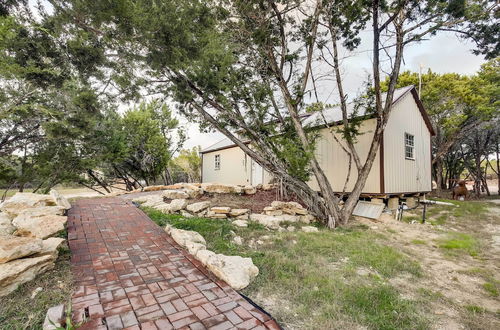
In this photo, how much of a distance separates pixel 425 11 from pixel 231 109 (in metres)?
4.98

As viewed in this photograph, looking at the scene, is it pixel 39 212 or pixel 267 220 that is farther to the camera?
pixel 267 220

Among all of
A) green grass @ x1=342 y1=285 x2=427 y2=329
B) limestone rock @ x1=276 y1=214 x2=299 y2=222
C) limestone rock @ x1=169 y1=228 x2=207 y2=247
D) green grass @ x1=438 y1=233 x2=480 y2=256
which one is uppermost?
limestone rock @ x1=169 y1=228 x2=207 y2=247

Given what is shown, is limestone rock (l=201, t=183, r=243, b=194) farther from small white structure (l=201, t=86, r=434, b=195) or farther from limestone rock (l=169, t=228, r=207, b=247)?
limestone rock (l=169, t=228, r=207, b=247)

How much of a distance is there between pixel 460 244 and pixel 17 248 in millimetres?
7437

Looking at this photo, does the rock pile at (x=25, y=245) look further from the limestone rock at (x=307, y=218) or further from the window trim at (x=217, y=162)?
the window trim at (x=217, y=162)

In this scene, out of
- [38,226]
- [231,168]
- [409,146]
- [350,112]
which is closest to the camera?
[38,226]

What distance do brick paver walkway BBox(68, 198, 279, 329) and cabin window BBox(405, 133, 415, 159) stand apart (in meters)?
9.12

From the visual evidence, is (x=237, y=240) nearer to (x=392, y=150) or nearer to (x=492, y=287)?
(x=492, y=287)

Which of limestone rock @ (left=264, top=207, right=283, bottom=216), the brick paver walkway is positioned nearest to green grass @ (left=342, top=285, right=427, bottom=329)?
the brick paver walkway

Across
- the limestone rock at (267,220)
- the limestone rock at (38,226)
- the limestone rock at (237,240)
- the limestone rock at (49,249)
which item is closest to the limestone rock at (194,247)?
the limestone rock at (237,240)

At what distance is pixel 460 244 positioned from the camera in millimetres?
5188

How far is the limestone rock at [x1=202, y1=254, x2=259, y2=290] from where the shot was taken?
2.78 meters

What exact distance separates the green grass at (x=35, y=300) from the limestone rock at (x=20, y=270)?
0.17 ft

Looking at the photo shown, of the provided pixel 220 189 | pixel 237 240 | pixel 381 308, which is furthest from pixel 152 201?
pixel 381 308
